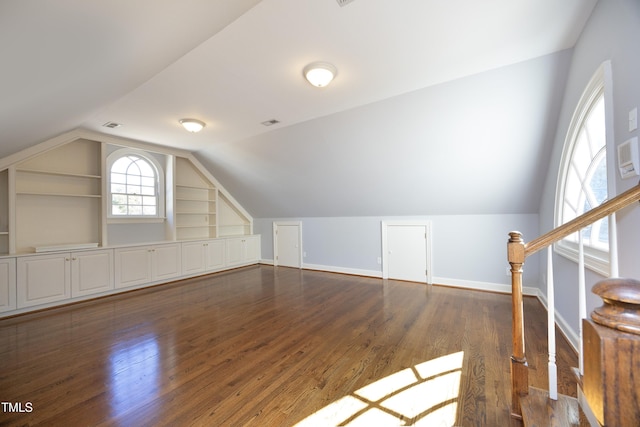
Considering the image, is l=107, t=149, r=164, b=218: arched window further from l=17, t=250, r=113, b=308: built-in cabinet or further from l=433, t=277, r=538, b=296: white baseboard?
l=433, t=277, r=538, b=296: white baseboard

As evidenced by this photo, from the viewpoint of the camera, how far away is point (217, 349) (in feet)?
7.88

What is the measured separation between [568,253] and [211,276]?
5.65 meters

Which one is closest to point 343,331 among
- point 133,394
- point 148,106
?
point 133,394

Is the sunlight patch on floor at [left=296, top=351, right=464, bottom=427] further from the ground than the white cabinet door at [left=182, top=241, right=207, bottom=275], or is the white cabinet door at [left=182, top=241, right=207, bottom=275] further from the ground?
the white cabinet door at [left=182, top=241, right=207, bottom=275]

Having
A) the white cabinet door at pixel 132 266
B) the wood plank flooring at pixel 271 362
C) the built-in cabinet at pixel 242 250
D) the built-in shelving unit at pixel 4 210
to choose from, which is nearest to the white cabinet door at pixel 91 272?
the white cabinet door at pixel 132 266

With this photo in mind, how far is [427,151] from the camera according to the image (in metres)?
3.44

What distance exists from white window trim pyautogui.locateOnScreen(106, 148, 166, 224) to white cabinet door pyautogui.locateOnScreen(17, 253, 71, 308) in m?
1.00

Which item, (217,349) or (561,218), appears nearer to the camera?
(217,349)

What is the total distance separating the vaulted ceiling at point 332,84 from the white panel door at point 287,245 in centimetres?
189

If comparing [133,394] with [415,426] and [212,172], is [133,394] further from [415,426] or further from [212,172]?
[212,172]

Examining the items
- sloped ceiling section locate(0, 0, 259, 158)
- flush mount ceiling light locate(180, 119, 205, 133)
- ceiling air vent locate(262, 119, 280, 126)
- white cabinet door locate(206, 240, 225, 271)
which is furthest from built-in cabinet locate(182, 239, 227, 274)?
sloped ceiling section locate(0, 0, 259, 158)

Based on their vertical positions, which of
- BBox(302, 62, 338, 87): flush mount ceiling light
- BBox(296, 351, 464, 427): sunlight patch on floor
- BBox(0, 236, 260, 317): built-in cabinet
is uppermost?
BBox(302, 62, 338, 87): flush mount ceiling light

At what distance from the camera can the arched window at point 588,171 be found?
6.02 ft

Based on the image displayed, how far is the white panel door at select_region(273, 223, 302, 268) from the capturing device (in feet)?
20.3
